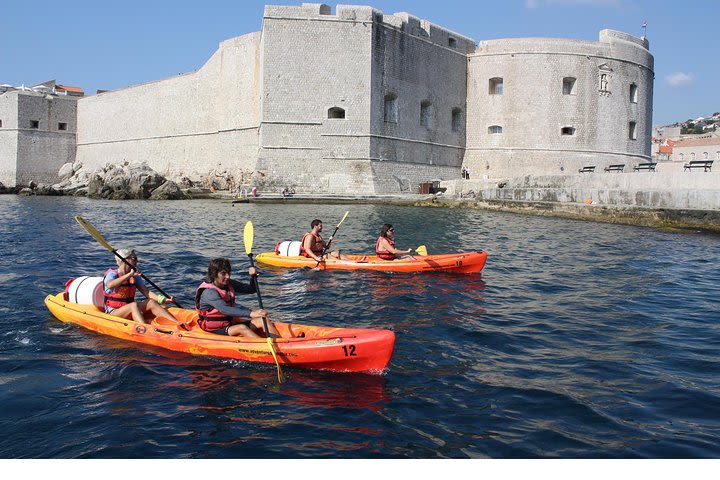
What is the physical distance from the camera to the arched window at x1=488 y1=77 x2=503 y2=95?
3344 cm

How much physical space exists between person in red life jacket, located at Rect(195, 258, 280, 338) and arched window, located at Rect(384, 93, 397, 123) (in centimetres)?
2413

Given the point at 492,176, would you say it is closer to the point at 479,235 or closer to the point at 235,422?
the point at 479,235

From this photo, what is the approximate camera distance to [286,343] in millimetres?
5211

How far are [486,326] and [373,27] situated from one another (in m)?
22.9

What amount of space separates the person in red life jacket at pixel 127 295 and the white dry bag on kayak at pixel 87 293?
191mm

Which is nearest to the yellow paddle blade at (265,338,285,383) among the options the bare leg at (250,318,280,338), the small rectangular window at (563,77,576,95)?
the bare leg at (250,318,280,338)

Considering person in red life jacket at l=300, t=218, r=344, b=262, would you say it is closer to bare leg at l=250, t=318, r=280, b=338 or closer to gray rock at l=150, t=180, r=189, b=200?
bare leg at l=250, t=318, r=280, b=338

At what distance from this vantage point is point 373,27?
2722cm

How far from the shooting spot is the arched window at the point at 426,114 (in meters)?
31.4

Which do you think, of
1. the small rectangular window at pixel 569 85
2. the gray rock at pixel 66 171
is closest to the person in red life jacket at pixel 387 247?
the small rectangular window at pixel 569 85

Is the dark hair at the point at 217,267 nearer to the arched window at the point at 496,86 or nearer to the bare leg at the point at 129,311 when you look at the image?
the bare leg at the point at 129,311

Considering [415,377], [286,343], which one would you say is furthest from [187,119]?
[415,377]

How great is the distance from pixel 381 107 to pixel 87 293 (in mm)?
22926

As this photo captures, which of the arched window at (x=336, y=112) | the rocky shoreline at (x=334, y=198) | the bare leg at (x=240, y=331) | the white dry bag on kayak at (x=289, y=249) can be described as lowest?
the bare leg at (x=240, y=331)
